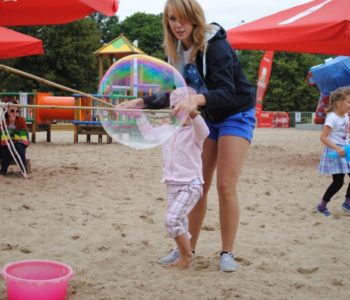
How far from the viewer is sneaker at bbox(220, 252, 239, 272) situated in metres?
3.02

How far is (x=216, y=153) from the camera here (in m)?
3.19

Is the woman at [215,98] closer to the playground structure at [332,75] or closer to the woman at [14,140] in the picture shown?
the woman at [14,140]

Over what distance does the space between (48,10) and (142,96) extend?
4278 millimetres

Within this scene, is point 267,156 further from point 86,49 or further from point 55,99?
point 86,49

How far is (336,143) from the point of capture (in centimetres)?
506

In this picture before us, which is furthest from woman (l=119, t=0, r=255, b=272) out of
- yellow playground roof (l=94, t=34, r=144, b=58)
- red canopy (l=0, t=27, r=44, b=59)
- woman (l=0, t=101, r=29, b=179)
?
yellow playground roof (l=94, t=34, r=144, b=58)

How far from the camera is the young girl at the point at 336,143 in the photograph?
4.87m

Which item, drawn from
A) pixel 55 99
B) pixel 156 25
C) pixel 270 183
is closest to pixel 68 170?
pixel 270 183

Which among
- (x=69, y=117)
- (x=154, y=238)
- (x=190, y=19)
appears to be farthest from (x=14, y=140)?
(x=69, y=117)

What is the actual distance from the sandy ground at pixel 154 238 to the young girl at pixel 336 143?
0.75ft

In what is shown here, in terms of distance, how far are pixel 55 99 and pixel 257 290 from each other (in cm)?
1243

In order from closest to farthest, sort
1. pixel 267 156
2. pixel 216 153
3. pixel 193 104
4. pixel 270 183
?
1. pixel 193 104
2. pixel 216 153
3. pixel 270 183
4. pixel 267 156

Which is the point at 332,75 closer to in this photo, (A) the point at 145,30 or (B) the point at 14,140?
(B) the point at 14,140

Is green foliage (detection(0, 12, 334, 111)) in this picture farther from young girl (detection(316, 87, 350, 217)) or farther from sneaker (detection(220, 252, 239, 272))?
sneaker (detection(220, 252, 239, 272))
